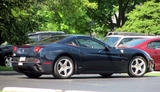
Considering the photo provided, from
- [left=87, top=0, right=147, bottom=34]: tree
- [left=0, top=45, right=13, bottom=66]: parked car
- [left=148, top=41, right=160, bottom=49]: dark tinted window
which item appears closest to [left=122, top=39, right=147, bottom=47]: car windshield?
[left=148, top=41, right=160, bottom=49]: dark tinted window

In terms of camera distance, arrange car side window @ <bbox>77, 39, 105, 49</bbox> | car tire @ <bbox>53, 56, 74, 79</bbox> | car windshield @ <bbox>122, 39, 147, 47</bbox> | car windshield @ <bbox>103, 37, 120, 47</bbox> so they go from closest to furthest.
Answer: car tire @ <bbox>53, 56, 74, 79</bbox> → car side window @ <bbox>77, 39, 105, 49</bbox> → car windshield @ <bbox>122, 39, 147, 47</bbox> → car windshield @ <bbox>103, 37, 120, 47</bbox>

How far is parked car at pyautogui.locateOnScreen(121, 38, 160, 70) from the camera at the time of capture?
20125 mm

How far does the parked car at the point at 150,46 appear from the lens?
20.1 m

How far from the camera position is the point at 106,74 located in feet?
55.6

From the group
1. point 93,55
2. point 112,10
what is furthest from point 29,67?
point 112,10

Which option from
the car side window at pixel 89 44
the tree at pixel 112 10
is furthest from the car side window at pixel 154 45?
the tree at pixel 112 10

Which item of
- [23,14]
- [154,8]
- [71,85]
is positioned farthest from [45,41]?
[154,8]

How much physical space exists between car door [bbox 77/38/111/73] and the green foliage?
24.4 m

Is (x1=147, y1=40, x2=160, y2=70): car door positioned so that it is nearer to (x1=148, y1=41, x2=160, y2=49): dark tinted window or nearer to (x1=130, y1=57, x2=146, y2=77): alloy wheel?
(x1=148, y1=41, x2=160, y2=49): dark tinted window

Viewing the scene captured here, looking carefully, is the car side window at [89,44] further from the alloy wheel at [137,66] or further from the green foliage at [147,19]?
the green foliage at [147,19]

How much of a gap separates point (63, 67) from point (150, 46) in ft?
22.3

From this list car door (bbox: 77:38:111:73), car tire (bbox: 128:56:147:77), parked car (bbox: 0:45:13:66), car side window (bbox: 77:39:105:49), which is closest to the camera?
→ car door (bbox: 77:38:111:73)

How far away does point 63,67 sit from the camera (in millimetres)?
14734

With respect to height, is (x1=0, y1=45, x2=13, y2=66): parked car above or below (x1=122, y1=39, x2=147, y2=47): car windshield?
below
